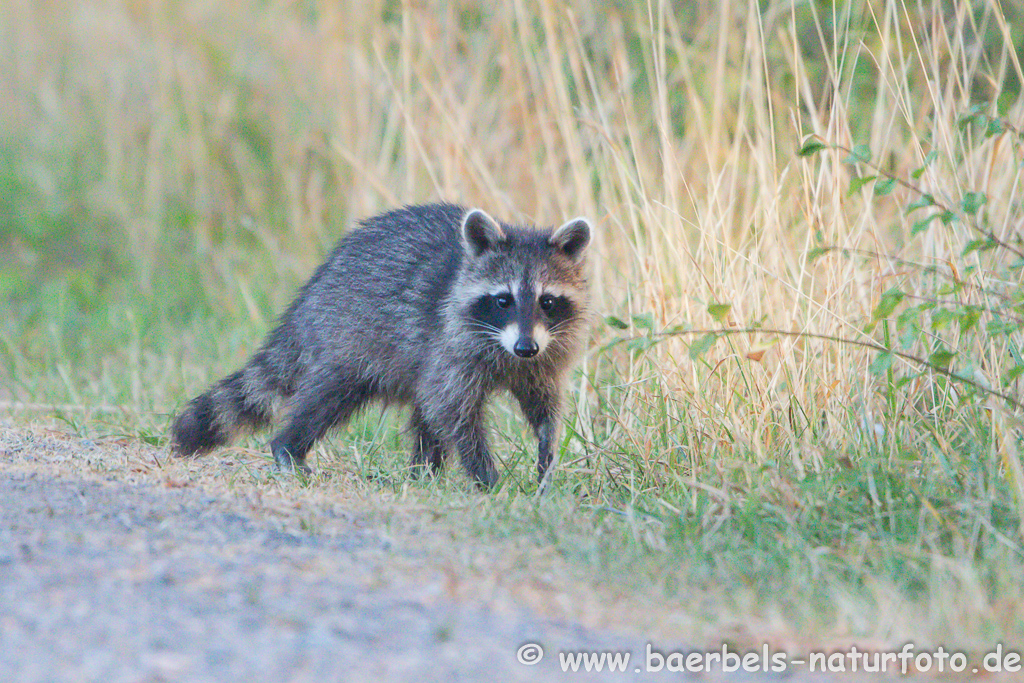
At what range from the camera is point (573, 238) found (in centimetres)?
459

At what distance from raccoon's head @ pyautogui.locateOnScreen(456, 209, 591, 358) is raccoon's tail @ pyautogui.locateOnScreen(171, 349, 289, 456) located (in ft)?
3.09

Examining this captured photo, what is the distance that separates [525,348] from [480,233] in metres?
0.63

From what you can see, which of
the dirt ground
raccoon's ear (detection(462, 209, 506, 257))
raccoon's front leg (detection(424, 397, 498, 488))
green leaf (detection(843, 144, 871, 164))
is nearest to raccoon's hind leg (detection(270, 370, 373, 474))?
raccoon's front leg (detection(424, 397, 498, 488))

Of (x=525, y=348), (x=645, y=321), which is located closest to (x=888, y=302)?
(x=645, y=321)

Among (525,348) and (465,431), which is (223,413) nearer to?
(465,431)

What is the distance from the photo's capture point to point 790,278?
460cm

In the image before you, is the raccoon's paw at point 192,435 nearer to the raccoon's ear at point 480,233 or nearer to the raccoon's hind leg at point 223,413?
the raccoon's hind leg at point 223,413

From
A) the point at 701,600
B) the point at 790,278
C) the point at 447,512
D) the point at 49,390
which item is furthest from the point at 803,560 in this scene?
the point at 49,390

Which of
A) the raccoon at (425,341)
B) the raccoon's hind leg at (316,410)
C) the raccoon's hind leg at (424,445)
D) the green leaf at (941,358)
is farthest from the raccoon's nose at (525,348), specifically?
the green leaf at (941,358)

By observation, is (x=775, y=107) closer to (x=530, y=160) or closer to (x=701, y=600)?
(x=530, y=160)

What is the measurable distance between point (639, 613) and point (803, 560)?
0.60 metres

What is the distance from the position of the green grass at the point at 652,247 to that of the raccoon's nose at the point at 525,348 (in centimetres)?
34

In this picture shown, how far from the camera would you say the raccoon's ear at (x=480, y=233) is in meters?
4.43

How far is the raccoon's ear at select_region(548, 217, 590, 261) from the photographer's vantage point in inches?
177
